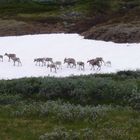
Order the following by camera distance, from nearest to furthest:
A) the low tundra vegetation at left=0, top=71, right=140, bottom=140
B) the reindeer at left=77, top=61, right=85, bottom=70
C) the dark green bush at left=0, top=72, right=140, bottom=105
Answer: the low tundra vegetation at left=0, top=71, right=140, bottom=140 → the dark green bush at left=0, top=72, right=140, bottom=105 → the reindeer at left=77, top=61, right=85, bottom=70

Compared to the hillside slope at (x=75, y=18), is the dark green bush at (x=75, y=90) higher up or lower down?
lower down

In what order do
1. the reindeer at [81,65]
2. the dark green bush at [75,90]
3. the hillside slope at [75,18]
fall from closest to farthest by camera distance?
the dark green bush at [75,90], the reindeer at [81,65], the hillside slope at [75,18]

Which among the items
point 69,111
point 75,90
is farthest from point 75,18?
point 69,111

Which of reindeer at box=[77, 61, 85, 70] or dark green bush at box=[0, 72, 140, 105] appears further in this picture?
reindeer at box=[77, 61, 85, 70]

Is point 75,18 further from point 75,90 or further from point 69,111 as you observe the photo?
point 69,111

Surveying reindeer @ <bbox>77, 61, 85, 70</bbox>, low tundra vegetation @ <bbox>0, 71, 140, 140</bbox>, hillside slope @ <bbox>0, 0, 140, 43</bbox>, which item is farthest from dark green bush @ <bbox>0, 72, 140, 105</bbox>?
hillside slope @ <bbox>0, 0, 140, 43</bbox>

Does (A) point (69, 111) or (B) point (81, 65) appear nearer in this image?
(A) point (69, 111)

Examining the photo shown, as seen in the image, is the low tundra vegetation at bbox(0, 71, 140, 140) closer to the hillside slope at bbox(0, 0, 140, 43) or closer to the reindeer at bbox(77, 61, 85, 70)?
the reindeer at bbox(77, 61, 85, 70)

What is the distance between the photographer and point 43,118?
60.8 ft

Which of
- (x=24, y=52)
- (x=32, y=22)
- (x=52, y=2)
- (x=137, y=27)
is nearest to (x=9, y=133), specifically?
(x=24, y=52)

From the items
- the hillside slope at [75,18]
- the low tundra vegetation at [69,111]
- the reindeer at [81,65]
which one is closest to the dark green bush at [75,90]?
the low tundra vegetation at [69,111]

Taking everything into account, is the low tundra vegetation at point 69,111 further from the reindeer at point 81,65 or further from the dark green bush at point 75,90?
the reindeer at point 81,65

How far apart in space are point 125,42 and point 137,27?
5216mm

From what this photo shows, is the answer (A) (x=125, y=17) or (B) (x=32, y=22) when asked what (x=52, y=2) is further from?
(A) (x=125, y=17)
